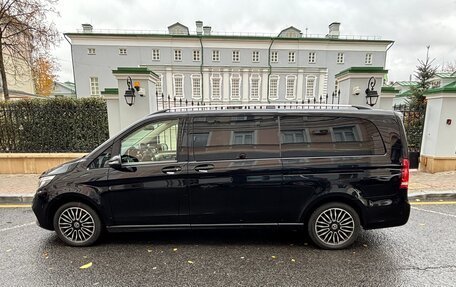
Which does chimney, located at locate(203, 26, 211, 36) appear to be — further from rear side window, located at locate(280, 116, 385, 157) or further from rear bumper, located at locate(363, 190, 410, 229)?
rear bumper, located at locate(363, 190, 410, 229)

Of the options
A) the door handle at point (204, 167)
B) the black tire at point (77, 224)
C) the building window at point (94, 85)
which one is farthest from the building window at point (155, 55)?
the door handle at point (204, 167)

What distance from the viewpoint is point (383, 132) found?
325 cm

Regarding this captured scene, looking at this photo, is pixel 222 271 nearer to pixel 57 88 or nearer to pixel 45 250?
pixel 45 250

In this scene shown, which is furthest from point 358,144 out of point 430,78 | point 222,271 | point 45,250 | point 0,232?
point 430,78

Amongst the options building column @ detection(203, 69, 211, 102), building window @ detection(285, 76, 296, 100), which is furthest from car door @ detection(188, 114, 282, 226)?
building window @ detection(285, 76, 296, 100)

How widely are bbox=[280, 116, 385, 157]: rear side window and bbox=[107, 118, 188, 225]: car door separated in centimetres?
141

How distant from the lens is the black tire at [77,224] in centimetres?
334

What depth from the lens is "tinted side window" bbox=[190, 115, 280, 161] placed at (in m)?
3.22

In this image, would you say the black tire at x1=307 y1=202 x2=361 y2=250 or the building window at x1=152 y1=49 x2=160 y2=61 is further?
the building window at x1=152 y1=49 x2=160 y2=61

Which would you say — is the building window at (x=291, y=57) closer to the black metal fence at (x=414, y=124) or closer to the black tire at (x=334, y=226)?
the black metal fence at (x=414, y=124)

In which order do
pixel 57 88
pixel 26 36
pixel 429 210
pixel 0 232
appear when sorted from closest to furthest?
1. pixel 0 232
2. pixel 429 210
3. pixel 26 36
4. pixel 57 88

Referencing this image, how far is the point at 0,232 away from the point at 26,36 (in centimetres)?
1264

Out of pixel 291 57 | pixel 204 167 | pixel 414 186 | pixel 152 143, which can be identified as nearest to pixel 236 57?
pixel 291 57

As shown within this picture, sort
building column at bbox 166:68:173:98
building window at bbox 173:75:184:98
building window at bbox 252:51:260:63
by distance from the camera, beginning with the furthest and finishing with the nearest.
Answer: building window at bbox 252:51:260:63 → building window at bbox 173:75:184:98 → building column at bbox 166:68:173:98
